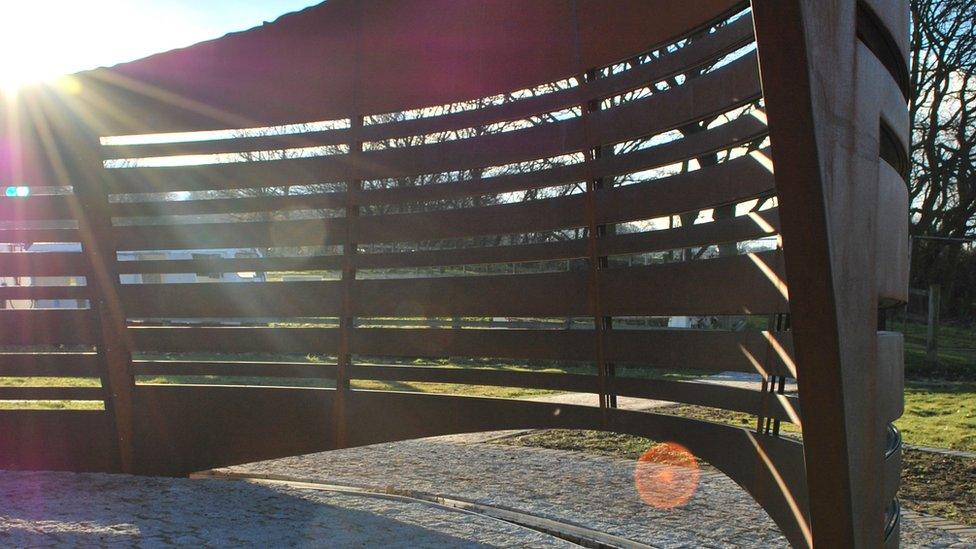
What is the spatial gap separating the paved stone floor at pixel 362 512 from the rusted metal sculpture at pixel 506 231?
302mm

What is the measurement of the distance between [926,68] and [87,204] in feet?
67.6

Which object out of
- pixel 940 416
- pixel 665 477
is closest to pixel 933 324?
pixel 940 416

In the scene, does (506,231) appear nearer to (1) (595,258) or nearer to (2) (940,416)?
(1) (595,258)

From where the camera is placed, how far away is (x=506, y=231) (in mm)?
3645

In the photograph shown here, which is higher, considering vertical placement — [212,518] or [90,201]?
[90,201]

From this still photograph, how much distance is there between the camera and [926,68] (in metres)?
20.2

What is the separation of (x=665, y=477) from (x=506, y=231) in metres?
3.94

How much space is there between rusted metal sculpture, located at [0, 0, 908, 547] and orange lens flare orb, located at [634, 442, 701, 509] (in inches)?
91.4

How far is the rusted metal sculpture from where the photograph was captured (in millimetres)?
1348

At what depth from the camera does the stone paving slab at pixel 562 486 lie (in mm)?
5031

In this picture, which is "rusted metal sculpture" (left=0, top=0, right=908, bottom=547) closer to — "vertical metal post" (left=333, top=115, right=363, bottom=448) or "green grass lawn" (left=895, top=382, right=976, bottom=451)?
"vertical metal post" (left=333, top=115, right=363, bottom=448)

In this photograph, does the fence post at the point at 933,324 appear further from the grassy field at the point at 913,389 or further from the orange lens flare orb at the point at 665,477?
the orange lens flare orb at the point at 665,477

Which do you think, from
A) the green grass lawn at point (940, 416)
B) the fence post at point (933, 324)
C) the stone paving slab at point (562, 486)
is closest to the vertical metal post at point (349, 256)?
the stone paving slab at point (562, 486)

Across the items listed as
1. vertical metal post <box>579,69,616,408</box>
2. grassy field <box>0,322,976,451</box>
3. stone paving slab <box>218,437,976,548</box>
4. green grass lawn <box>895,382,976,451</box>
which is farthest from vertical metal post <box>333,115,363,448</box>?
green grass lawn <box>895,382,976,451</box>
